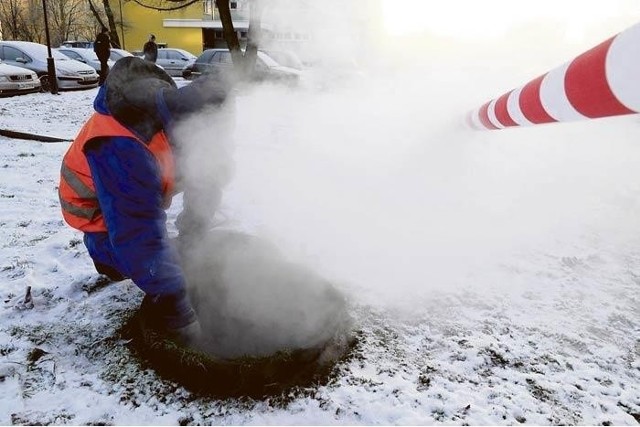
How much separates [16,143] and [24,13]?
38.6m

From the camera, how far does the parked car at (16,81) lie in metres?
10.7

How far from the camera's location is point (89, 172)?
6.71 ft

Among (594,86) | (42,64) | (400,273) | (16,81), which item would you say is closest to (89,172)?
(594,86)

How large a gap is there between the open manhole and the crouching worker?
0.29 meters

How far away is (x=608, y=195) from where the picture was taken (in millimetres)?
5512

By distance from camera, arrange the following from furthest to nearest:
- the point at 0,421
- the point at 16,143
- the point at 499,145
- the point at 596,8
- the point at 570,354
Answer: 1. the point at 499,145
2. the point at 16,143
3. the point at 596,8
4. the point at 570,354
5. the point at 0,421

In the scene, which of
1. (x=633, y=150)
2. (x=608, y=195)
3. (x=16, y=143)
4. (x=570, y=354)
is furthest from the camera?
(x=633, y=150)

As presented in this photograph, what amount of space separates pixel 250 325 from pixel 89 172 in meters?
1.32

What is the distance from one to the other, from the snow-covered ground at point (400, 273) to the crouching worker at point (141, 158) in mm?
485

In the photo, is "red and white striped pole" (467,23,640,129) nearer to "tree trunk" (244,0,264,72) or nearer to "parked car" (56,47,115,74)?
"tree trunk" (244,0,264,72)

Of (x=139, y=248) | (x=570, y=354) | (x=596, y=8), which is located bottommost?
(x=570, y=354)

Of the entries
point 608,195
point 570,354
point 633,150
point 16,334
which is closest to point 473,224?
point 570,354

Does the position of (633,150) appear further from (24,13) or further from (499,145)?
(24,13)

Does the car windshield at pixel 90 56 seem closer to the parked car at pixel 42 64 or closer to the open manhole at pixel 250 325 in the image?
the parked car at pixel 42 64
